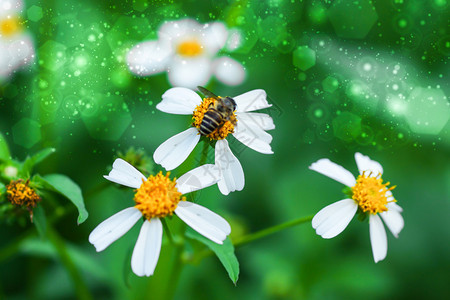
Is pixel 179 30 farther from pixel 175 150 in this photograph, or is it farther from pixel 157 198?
pixel 157 198

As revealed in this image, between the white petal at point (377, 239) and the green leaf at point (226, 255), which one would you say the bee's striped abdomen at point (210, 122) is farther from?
the white petal at point (377, 239)

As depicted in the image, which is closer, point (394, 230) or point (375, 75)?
point (394, 230)

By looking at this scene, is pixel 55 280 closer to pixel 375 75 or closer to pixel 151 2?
pixel 151 2

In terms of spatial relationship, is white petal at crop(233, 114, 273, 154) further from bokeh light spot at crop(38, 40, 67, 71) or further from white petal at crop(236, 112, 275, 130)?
bokeh light spot at crop(38, 40, 67, 71)

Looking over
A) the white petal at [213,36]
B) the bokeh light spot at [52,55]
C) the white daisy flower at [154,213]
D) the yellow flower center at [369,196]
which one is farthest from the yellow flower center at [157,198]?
the bokeh light spot at [52,55]

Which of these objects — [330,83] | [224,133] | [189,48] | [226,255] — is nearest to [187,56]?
[189,48]

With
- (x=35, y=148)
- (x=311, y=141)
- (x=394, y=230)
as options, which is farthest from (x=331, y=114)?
(x=35, y=148)
